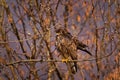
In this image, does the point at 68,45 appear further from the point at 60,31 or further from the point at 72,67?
the point at 72,67

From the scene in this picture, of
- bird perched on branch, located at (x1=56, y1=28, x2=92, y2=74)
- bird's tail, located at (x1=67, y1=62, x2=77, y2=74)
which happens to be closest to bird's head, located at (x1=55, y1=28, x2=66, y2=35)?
bird perched on branch, located at (x1=56, y1=28, x2=92, y2=74)

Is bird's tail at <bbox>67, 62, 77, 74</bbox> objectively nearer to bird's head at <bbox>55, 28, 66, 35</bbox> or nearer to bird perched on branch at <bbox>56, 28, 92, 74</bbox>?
bird perched on branch at <bbox>56, 28, 92, 74</bbox>

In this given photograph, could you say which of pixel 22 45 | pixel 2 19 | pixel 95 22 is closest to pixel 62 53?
pixel 22 45

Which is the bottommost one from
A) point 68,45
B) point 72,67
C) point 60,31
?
point 72,67

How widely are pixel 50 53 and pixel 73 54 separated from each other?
423 millimetres

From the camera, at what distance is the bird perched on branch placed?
528 cm

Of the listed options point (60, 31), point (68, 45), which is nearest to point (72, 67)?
point (68, 45)

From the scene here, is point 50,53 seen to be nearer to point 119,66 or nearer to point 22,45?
point 22,45

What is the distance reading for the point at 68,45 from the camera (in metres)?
5.35

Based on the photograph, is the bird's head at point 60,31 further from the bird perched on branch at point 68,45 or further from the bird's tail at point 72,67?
the bird's tail at point 72,67

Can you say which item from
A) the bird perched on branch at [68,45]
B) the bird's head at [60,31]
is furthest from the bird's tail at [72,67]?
the bird's head at [60,31]

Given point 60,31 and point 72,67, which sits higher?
point 60,31

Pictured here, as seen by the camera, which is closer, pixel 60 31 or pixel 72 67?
pixel 60 31

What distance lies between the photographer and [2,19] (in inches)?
204
